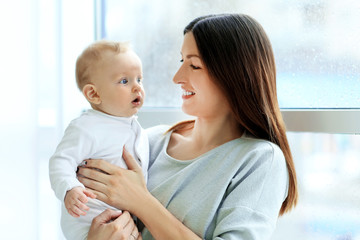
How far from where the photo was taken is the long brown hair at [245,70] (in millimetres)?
1456

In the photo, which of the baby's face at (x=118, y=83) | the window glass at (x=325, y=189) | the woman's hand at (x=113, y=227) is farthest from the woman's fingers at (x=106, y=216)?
the window glass at (x=325, y=189)

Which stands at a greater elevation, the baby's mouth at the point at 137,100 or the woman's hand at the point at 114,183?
the baby's mouth at the point at 137,100

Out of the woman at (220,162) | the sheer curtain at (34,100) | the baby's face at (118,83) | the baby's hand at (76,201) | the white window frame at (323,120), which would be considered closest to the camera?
the baby's hand at (76,201)

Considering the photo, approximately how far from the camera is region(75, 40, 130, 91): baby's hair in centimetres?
146

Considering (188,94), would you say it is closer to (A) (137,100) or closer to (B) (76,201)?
(A) (137,100)

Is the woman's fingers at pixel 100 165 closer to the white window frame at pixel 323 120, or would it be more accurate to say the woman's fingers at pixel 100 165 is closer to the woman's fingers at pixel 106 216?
the woman's fingers at pixel 106 216

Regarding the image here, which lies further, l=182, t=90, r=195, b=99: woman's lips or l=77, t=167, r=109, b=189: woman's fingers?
l=182, t=90, r=195, b=99: woman's lips

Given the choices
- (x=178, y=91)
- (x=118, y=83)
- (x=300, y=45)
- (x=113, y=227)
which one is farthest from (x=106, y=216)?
(x=300, y=45)

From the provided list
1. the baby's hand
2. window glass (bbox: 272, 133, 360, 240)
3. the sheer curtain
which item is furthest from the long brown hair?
the sheer curtain

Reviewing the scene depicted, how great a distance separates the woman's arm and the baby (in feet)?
0.12

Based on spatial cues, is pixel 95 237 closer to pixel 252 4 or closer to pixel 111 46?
pixel 111 46

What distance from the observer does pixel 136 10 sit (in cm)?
225

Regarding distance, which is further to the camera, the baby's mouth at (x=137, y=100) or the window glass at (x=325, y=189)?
the window glass at (x=325, y=189)

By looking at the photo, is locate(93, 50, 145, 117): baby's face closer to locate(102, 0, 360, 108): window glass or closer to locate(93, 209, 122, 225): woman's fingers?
locate(93, 209, 122, 225): woman's fingers
